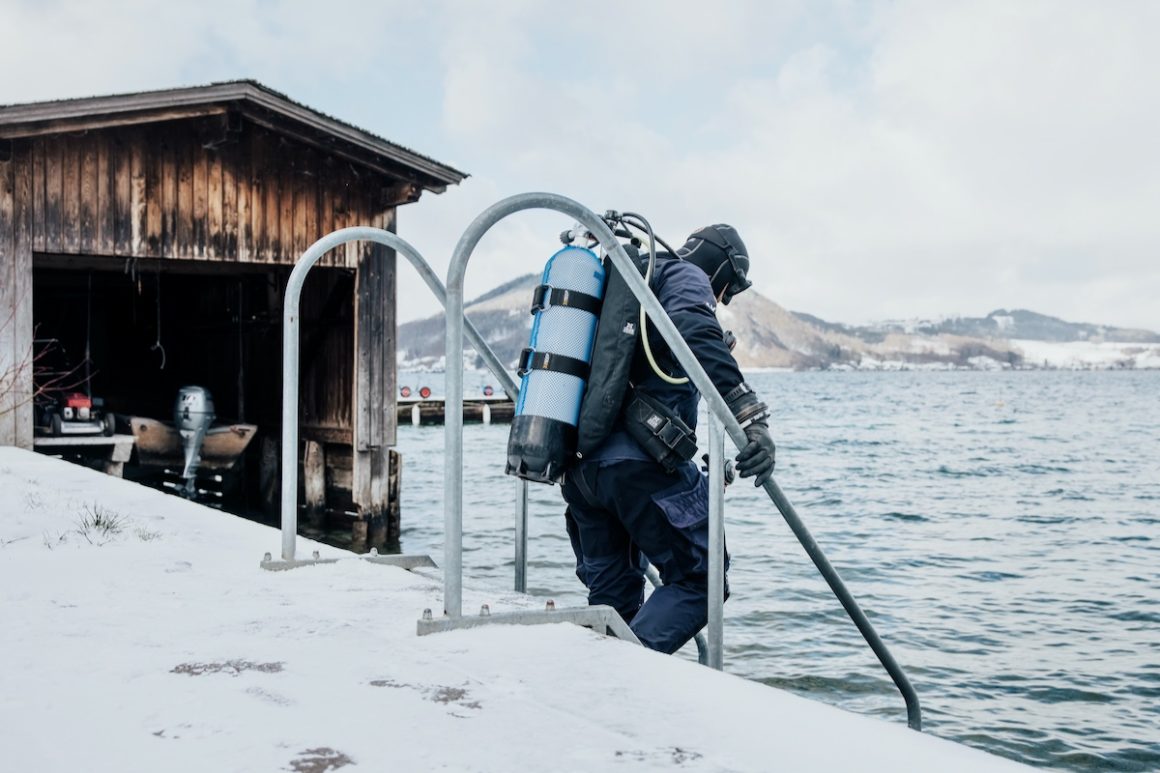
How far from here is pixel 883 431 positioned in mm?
50375

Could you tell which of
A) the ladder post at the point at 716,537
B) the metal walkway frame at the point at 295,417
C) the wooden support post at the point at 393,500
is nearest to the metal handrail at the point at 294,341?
the metal walkway frame at the point at 295,417

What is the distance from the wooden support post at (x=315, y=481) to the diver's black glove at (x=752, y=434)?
459 inches

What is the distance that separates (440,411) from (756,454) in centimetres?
3906

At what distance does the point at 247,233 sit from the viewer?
11891 millimetres

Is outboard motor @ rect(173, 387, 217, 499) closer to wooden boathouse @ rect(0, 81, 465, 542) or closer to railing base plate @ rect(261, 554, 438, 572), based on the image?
wooden boathouse @ rect(0, 81, 465, 542)

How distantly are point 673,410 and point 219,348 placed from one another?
15142mm

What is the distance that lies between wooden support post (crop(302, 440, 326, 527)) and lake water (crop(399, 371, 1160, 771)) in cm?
145

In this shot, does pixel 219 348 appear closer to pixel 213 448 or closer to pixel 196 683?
pixel 213 448

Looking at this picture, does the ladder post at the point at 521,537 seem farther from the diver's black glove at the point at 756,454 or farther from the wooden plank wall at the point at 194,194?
the wooden plank wall at the point at 194,194

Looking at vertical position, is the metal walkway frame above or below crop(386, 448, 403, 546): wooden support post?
above

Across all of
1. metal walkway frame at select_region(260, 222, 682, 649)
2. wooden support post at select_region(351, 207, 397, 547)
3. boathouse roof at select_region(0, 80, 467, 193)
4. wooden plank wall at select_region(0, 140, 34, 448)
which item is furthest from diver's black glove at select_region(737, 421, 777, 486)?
wooden support post at select_region(351, 207, 397, 547)

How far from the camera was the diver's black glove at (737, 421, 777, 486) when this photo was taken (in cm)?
368

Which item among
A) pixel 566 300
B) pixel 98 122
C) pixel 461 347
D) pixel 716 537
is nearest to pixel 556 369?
pixel 566 300

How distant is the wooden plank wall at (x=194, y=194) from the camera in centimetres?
1059
